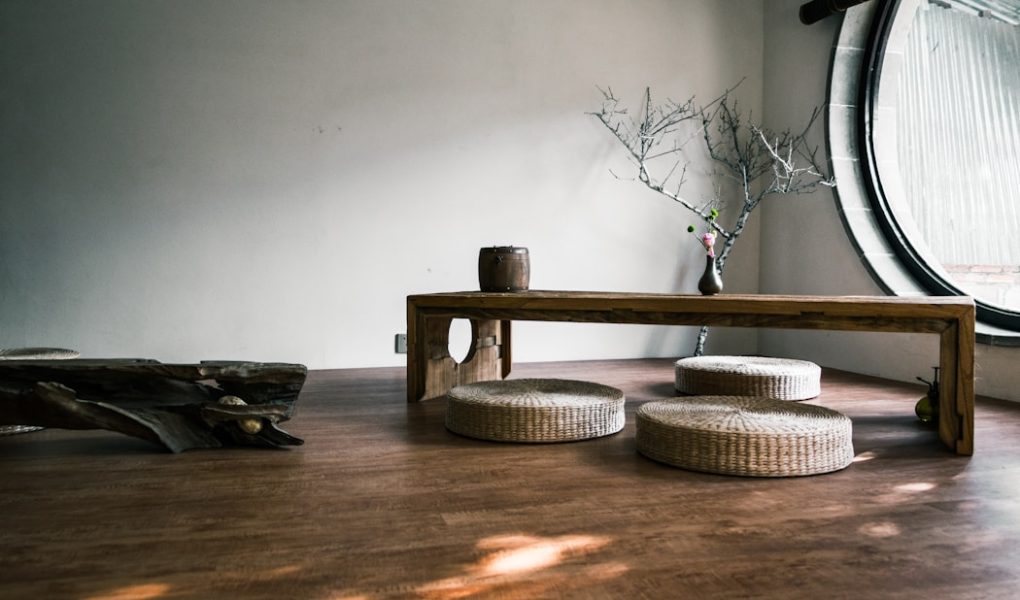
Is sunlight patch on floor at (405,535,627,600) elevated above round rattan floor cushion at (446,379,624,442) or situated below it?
below

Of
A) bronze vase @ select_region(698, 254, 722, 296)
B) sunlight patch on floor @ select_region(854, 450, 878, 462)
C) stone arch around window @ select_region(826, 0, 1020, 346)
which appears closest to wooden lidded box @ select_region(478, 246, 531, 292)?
bronze vase @ select_region(698, 254, 722, 296)

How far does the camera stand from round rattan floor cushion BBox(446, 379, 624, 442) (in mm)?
2580

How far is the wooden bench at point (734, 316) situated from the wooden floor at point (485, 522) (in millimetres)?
261

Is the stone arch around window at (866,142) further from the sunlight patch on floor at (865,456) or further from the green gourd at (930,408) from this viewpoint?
the sunlight patch on floor at (865,456)

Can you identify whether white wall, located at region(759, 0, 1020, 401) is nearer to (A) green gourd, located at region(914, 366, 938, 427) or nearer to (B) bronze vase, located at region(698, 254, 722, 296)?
(A) green gourd, located at region(914, 366, 938, 427)

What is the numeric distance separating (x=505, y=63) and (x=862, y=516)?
359 cm

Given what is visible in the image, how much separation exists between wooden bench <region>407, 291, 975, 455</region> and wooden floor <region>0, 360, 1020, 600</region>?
0.26 metres

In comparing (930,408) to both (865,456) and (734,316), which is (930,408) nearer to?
(865,456)

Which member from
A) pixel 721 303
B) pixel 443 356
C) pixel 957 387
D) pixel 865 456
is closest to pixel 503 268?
pixel 443 356

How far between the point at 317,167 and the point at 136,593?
A: 11.1ft

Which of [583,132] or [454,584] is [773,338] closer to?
[583,132]

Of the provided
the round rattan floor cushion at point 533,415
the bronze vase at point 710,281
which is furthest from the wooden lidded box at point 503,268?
the bronze vase at point 710,281

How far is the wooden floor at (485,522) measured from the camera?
144 centimetres

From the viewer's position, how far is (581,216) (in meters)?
4.89
